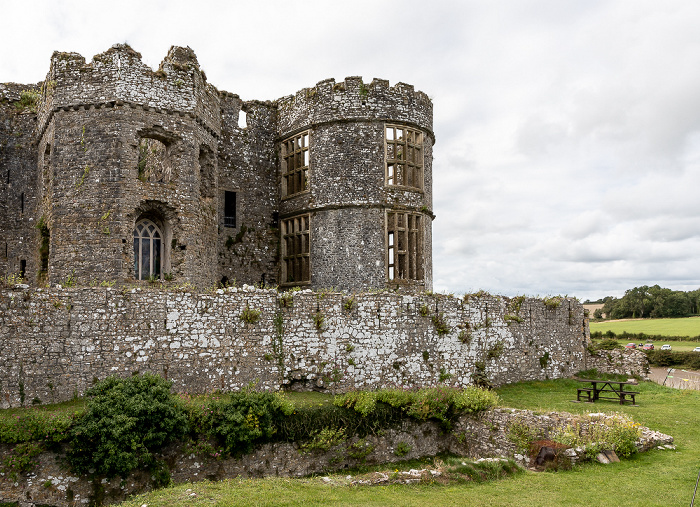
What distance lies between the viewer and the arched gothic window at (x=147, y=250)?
23.8m

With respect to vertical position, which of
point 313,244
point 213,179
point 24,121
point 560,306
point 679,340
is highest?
point 24,121

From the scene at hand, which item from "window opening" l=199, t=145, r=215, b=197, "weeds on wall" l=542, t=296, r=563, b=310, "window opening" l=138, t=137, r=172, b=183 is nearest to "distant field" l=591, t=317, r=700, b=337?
"weeds on wall" l=542, t=296, r=563, b=310

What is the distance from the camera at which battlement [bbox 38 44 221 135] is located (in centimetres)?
2292

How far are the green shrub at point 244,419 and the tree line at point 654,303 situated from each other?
82.0m

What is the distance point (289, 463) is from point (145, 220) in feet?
40.9

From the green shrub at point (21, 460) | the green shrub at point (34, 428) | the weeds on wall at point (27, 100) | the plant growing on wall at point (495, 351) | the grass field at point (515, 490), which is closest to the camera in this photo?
the grass field at point (515, 490)

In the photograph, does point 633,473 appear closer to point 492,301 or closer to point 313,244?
point 492,301

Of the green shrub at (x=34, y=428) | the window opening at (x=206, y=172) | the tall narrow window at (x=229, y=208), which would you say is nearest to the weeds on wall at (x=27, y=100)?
the window opening at (x=206, y=172)

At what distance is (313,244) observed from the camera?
92.6 ft

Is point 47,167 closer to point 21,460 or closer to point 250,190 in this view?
point 250,190

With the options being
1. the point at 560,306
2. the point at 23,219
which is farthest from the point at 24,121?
the point at 560,306

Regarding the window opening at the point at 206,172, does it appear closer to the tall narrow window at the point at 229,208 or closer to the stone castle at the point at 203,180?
the stone castle at the point at 203,180

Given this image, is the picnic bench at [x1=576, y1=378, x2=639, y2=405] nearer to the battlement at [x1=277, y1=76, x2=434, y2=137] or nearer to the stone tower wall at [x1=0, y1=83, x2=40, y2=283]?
the battlement at [x1=277, y1=76, x2=434, y2=137]

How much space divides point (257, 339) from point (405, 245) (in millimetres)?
11020
